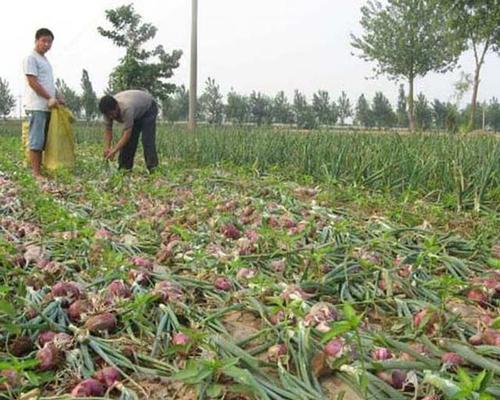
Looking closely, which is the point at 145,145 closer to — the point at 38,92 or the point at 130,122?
the point at 130,122

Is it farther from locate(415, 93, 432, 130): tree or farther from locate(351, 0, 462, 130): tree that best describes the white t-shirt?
locate(351, 0, 462, 130): tree

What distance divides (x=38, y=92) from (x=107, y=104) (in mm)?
685

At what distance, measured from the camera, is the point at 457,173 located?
3707 mm

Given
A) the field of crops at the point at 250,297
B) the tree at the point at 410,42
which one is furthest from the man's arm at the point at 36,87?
the tree at the point at 410,42

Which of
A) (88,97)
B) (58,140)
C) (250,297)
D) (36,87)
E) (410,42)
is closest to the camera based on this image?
(250,297)

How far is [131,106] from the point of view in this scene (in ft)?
16.3

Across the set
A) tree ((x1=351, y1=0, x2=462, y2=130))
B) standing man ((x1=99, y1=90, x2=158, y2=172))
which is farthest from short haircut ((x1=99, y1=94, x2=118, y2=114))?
tree ((x1=351, y1=0, x2=462, y2=130))

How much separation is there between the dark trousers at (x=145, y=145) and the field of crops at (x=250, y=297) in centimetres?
170

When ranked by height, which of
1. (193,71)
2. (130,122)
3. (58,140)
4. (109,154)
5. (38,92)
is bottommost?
→ (109,154)

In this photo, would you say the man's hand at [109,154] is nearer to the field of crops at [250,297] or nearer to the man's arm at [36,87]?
the man's arm at [36,87]

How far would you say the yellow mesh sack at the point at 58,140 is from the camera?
522 centimetres

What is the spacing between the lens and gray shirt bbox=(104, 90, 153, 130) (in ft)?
16.2

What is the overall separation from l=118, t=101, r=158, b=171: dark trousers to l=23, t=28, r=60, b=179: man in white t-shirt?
2.43 ft

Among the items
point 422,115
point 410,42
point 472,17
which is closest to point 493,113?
point 410,42
